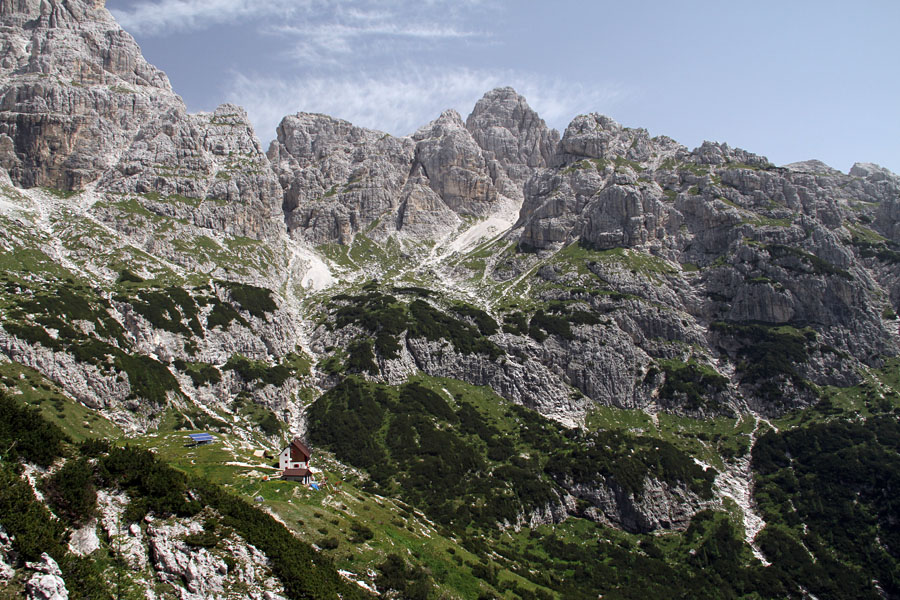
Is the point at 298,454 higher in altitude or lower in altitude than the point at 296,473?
higher

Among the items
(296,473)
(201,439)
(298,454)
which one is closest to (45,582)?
(296,473)

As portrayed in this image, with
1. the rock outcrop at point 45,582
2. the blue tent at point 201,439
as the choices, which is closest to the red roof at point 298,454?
the blue tent at point 201,439

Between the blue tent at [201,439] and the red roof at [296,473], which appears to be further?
the blue tent at [201,439]

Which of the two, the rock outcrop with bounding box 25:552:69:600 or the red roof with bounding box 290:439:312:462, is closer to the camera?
the rock outcrop with bounding box 25:552:69:600

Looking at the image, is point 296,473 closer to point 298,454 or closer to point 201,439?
point 298,454

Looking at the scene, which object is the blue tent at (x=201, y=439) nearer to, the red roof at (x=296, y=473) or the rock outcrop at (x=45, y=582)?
the red roof at (x=296, y=473)

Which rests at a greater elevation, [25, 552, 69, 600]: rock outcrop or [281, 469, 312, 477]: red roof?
[25, 552, 69, 600]: rock outcrop

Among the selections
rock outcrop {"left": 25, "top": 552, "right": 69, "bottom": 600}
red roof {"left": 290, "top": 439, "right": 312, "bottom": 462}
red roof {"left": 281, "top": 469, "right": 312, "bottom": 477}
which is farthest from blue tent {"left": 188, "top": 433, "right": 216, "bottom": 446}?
rock outcrop {"left": 25, "top": 552, "right": 69, "bottom": 600}

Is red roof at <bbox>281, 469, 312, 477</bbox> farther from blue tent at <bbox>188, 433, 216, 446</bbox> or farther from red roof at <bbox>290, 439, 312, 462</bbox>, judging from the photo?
blue tent at <bbox>188, 433, 216, 446</bbox>

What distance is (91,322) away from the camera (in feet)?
424

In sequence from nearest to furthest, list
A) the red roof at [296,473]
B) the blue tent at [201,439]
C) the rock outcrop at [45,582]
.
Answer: the rock outcrop at [45,582], the red roof at [296,473], the blue tent at [201,439]

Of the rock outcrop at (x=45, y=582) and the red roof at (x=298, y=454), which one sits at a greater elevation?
the rock outcrop at (x=45, y=582)

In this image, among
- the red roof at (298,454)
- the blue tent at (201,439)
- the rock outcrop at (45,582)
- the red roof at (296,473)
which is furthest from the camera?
the blue tent at (201,439)

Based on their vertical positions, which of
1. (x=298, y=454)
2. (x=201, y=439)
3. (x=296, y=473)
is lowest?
(x=201, y=439)
